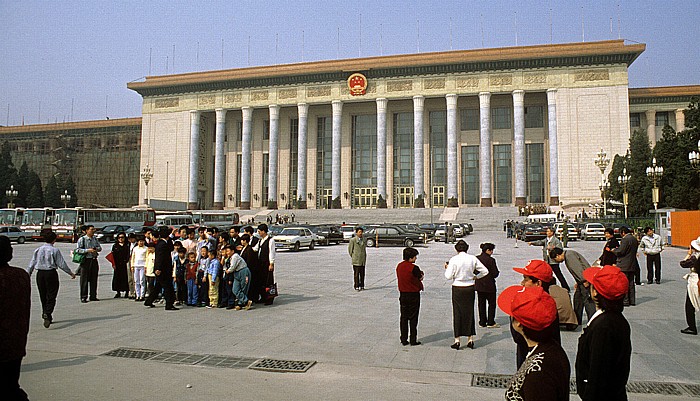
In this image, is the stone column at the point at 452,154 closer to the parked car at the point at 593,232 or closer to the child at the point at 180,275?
the parked car at the point at 593,232

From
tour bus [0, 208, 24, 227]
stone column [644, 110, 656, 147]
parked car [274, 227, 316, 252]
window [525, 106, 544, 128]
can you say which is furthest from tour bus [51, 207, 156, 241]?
stone column [644, 110, 656, 147]

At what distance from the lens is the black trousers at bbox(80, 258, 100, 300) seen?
11.4 metres

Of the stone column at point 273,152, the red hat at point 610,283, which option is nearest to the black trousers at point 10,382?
the red hat at point 610,283

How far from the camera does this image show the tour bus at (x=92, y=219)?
37344mm

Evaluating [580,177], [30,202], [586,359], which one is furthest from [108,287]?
[30,202]

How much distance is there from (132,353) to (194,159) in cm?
6374

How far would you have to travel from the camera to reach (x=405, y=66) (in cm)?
6088

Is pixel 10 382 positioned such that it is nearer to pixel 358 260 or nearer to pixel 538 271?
pixel 538 271

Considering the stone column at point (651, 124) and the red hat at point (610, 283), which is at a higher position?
the stone column at point (651, 124)

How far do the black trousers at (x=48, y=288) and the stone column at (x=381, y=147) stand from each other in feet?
173

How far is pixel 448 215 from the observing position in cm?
5447

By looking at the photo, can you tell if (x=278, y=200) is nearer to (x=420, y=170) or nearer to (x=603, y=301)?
(x=420, y=170)

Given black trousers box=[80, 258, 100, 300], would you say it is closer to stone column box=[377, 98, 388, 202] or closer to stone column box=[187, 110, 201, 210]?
stone column box=[377, 98, 388, 202]

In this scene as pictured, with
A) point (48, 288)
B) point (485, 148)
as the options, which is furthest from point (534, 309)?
point (485, 148)
